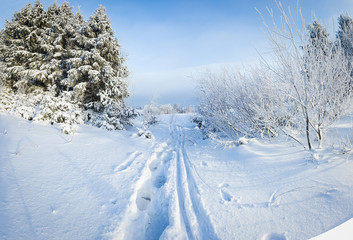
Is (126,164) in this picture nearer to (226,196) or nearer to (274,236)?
(226,196)

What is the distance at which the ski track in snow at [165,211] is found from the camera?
2111mm

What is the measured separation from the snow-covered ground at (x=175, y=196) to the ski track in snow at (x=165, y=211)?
0.06 ft

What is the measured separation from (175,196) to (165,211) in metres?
0.39

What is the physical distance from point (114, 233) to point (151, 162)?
10.4ft

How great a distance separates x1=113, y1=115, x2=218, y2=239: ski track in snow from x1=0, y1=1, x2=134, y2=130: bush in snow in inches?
241

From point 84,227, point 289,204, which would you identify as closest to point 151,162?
point 84,227

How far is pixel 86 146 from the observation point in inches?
209

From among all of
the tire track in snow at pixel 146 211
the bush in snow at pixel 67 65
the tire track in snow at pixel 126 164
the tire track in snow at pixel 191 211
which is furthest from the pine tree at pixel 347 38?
the bush in snow at pixel 67 65

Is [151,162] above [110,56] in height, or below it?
below

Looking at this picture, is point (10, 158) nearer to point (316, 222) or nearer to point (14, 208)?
point (14, 208)

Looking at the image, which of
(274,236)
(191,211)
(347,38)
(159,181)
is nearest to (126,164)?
(159,181)

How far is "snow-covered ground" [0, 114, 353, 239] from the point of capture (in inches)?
77.2

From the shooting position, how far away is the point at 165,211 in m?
2.64

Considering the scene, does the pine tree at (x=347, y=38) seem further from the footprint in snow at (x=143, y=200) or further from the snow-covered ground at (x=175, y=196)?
the footprint in snow at (x=143, y=200)
